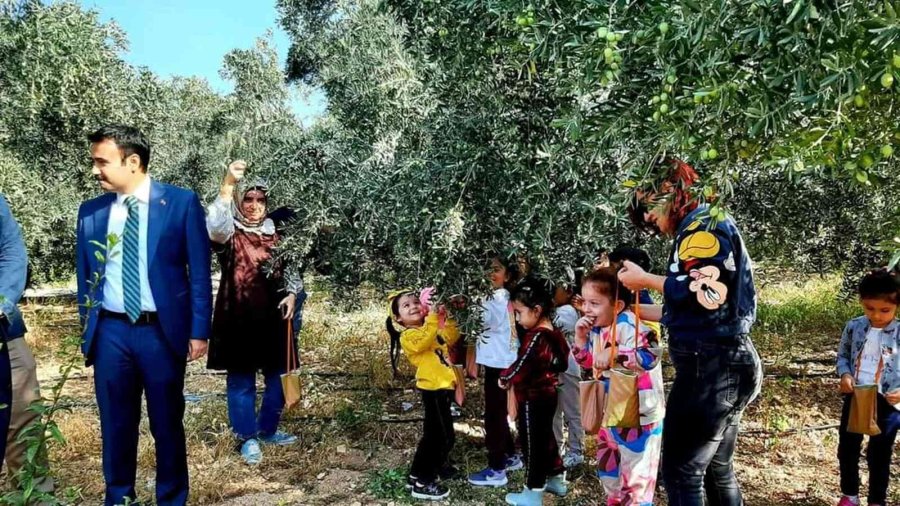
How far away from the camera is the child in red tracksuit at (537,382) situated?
3891mm

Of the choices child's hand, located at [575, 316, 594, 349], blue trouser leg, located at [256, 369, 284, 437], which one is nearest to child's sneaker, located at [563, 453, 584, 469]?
child's hand, located at [575, 316, 594, 349]

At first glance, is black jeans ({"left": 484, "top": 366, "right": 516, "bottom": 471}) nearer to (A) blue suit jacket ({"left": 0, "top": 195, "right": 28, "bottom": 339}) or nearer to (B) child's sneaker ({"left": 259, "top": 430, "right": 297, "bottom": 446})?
(B) child's sneaker ({"left": 259, "top": 430, "right": 297, "bottom": 446})

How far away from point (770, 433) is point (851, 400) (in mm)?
1658

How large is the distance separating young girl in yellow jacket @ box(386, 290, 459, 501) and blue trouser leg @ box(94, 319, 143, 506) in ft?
5.15

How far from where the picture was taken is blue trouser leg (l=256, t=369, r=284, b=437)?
16.4 feet

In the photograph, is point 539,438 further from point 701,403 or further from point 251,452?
point 251,452

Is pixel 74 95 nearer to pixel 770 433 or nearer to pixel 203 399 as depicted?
pixel 203 399

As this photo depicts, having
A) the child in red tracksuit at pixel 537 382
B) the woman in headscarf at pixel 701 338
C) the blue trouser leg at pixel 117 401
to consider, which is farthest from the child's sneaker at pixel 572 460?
the blue trouser leg at pixel 117 401

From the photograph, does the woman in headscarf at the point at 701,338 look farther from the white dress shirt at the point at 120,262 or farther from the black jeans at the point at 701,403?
the white dress shirt at the point at 120,262

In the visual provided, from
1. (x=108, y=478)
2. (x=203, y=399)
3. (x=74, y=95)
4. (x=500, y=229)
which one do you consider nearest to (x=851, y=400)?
(x=500, y=229)

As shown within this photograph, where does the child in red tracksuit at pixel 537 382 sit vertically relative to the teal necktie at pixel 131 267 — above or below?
below

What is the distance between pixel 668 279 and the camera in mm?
2740

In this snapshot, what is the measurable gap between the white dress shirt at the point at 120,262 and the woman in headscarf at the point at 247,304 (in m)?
1.14

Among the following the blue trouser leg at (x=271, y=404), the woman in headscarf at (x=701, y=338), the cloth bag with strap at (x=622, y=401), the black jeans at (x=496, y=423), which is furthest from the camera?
the blue trouser leg at (x=271, y=404)
